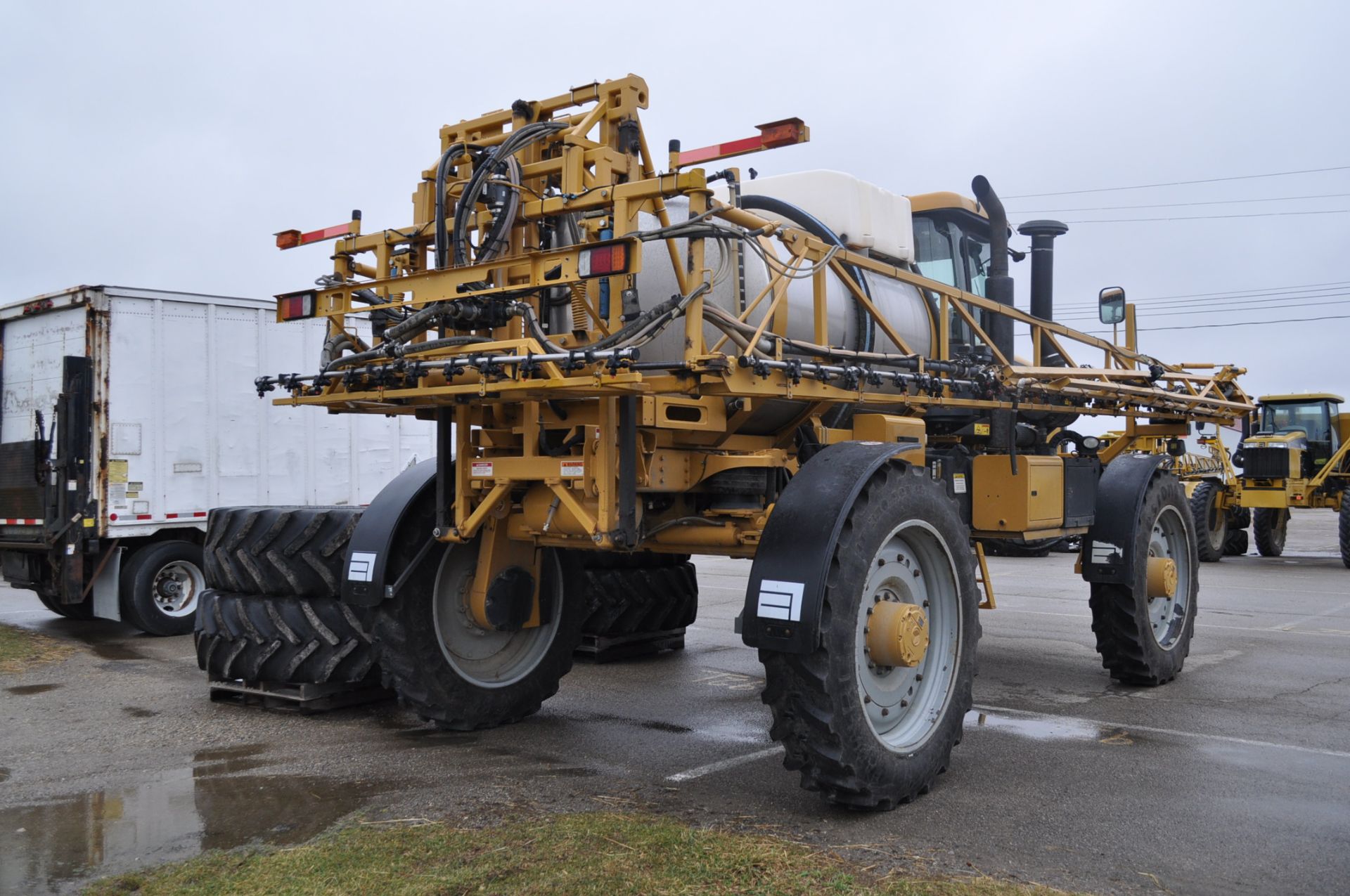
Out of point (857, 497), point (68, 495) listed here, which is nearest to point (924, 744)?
point (857, 497)

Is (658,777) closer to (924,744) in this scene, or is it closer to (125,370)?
(924,744)

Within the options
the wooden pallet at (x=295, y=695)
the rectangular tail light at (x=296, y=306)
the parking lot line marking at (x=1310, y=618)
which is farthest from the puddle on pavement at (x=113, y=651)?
the parking lot line marking at (x=1310, y=618)

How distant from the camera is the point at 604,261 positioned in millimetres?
4488

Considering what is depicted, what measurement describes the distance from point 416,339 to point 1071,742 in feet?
13.8

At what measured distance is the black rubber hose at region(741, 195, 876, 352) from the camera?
19.7ft

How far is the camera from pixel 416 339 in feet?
18.0

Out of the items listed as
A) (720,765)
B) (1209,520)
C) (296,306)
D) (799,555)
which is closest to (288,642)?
(296,306)

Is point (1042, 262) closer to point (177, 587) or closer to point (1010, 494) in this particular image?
point (1010, 494)

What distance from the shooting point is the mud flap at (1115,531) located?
7730mm

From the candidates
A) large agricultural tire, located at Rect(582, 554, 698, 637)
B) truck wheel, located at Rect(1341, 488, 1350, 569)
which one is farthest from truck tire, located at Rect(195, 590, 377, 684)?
truck wheel, located at Rect(1341, 488, 1350, 569)

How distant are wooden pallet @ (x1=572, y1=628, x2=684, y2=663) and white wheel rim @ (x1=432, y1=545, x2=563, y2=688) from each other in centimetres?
201

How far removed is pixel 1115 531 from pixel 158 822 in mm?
6156

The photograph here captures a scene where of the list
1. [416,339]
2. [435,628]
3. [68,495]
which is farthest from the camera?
[68,495]

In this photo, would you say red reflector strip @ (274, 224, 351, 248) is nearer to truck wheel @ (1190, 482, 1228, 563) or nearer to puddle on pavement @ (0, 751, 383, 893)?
puddle on pavement @ (0, 751, 383, 893)
